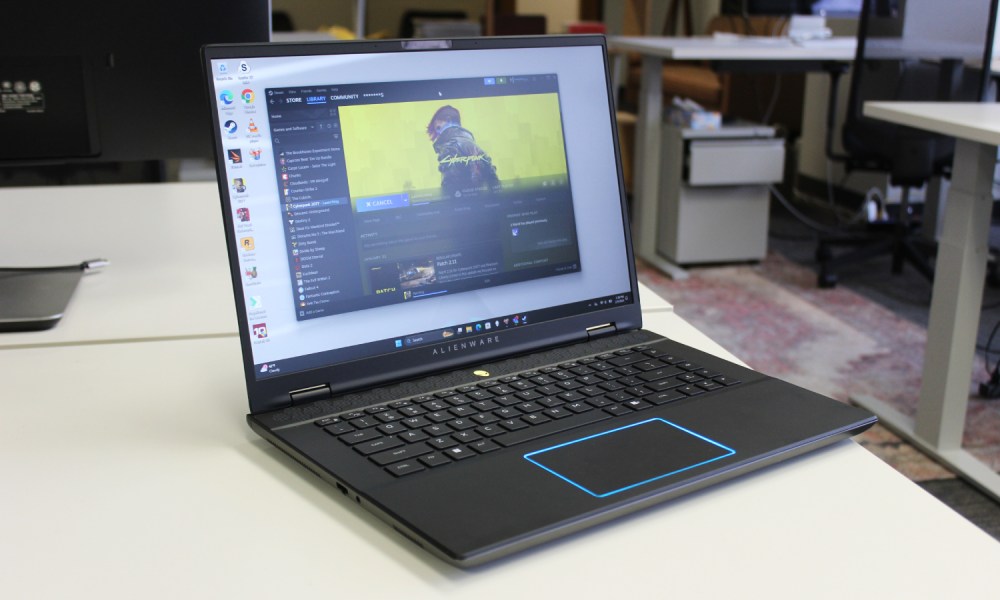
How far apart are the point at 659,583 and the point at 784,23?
4.65m

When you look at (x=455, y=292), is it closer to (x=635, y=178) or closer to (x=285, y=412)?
(x=285, y=412)

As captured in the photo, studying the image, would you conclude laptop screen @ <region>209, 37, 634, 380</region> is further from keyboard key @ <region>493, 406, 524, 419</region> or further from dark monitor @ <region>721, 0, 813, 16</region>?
dark monitor @ <region>721, 0, 813, 16</region>

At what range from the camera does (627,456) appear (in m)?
0.64

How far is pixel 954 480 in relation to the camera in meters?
2.03

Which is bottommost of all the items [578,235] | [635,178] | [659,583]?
[635,178]

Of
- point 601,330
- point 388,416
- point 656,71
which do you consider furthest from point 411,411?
point 656,71

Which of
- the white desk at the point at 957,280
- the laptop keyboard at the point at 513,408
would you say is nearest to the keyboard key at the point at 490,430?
the laptop keyboard at the point at 513,408

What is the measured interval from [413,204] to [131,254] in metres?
0.60

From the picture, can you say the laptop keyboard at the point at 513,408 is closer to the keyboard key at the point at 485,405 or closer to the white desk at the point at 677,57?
the keyboard key at the point at 485,405

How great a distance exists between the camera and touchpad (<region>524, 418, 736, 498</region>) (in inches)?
23.9

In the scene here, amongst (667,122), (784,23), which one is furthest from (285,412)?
(784,23)

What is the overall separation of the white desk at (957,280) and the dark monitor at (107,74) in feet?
4.52

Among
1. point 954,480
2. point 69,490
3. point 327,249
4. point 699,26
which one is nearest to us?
point 69,490

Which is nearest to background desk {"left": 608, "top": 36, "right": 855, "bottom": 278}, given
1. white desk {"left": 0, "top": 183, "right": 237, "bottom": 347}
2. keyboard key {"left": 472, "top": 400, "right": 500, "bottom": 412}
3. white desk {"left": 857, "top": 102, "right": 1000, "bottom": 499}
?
white desk {"left": 857, "top": 102, "right": 1000, "bottom": 499}
